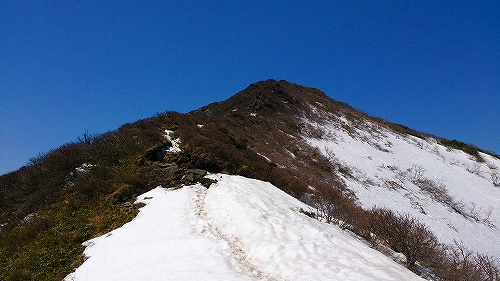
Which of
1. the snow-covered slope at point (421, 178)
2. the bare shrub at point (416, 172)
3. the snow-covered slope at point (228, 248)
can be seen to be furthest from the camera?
the bare shrub at point (416, 172)

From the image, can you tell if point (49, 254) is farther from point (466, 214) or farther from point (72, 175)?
point (466, 214)

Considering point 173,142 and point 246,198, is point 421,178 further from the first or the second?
point 173,142

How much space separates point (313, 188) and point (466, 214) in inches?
562

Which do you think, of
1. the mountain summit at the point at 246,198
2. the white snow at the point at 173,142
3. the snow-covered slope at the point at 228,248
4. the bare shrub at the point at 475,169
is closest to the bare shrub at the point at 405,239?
the mountain summit at the point at 246,198

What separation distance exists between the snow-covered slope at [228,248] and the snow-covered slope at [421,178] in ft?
45.2

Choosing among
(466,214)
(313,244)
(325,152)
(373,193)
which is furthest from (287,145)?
(313,244)

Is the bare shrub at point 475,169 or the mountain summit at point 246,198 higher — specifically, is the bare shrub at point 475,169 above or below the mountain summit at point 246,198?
above

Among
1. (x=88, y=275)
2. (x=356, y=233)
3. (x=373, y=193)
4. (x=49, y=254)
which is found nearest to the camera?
(x=88, y=275)

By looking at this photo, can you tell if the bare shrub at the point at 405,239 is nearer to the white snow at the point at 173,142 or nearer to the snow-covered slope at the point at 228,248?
the snow-covered slope at the point at 228,248

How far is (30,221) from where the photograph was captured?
1055 centimetres

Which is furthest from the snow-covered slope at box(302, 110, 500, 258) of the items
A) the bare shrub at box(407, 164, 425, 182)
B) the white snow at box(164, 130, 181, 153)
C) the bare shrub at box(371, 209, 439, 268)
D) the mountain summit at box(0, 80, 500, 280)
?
the white snow at box(164, 130, 181, 153)

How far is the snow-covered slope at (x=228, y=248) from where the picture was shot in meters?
5.90

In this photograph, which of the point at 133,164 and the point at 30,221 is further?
the point at 133,164

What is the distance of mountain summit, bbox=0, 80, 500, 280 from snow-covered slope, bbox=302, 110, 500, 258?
0.15 metres
